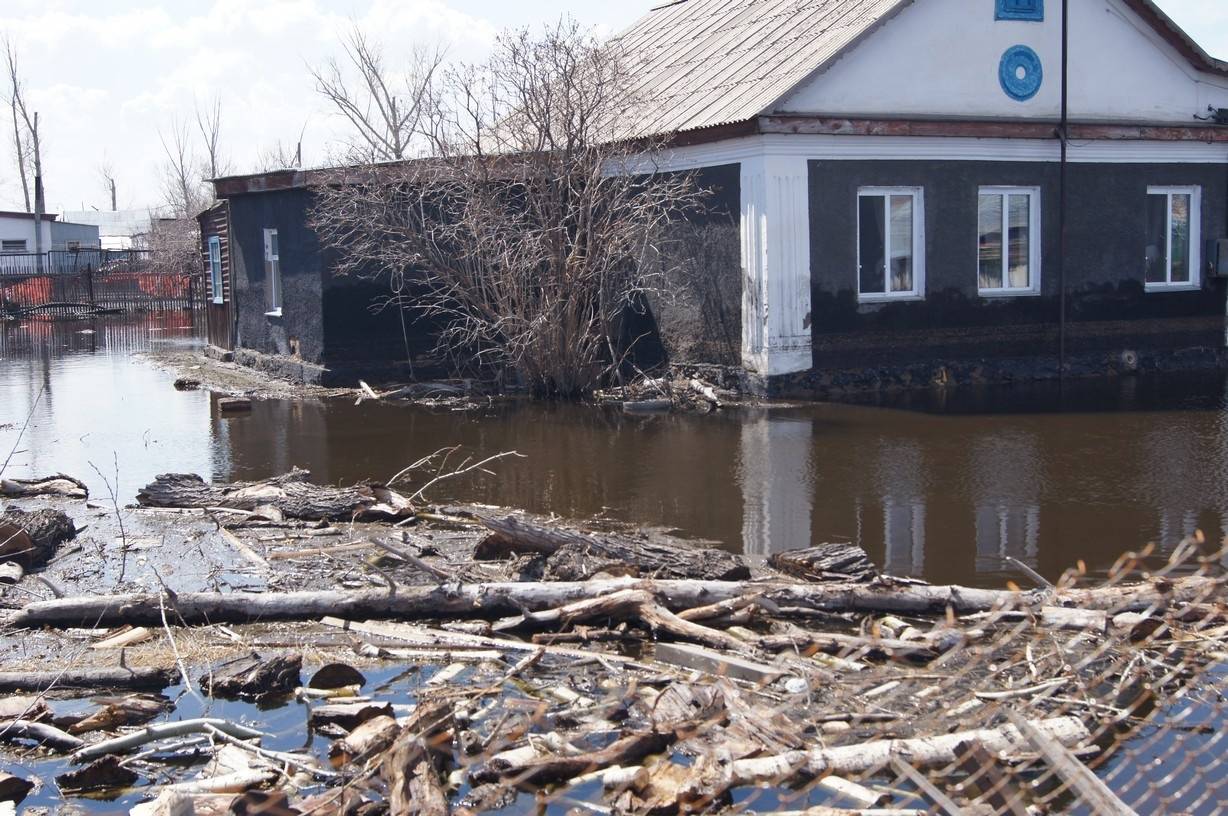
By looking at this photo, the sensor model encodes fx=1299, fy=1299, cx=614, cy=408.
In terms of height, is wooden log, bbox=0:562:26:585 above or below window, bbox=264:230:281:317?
below

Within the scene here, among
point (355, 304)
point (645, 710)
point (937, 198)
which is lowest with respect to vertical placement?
point (645, 710)

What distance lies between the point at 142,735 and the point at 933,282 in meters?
13.6

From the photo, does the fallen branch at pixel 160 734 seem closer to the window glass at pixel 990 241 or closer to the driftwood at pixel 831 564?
the driftwood at pixel 831 564

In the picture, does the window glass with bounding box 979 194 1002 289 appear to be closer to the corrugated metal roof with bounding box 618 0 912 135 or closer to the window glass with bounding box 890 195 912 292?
the window glass with bounding box 890 195 912 292

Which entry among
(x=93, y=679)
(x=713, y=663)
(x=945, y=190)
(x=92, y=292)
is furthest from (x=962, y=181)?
(x=92, y=292)

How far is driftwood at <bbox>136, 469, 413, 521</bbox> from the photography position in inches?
373

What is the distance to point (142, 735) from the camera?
5398 mm

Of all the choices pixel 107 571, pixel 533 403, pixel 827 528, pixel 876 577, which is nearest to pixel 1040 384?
pixel 533 403

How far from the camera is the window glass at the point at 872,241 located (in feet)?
55.0

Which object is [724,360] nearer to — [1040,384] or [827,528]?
[1040,384]

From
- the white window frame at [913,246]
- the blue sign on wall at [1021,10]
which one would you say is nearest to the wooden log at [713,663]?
the white window frame at [913,246]

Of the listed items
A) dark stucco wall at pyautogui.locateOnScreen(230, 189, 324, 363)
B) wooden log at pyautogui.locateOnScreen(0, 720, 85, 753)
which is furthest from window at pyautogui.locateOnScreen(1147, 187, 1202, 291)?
wooden log at pyautogui.locateOnScreen(0, 720, 85, 753)

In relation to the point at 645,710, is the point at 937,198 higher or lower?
higher

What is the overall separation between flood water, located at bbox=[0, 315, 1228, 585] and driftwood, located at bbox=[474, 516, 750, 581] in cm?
117
